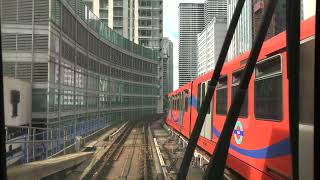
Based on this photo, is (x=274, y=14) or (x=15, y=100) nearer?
(x=274, y=14)

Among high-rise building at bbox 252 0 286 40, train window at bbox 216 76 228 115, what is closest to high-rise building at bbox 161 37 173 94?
train window at bbox 216 76 228 115

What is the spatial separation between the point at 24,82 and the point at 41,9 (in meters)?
3.79

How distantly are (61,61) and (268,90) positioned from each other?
2005 cm

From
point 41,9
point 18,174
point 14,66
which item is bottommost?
point 18,174

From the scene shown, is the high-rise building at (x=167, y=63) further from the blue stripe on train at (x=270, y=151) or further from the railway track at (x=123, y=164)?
the blue stripe on train at (x=270, y=151)

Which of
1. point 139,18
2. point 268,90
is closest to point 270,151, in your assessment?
point 268,90

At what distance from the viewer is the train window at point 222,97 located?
1026 cm

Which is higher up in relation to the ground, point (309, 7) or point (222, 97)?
point (309, 7)

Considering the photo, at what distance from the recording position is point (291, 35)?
3.14m

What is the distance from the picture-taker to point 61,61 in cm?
2564

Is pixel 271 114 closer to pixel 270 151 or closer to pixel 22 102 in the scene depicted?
pixel 270 151

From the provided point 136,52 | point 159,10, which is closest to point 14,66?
point 136,52

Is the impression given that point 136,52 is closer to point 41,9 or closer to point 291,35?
point 41,9

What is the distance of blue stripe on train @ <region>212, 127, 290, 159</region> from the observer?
568 cm
